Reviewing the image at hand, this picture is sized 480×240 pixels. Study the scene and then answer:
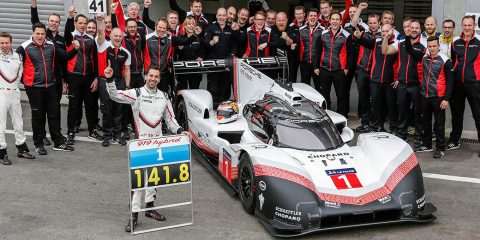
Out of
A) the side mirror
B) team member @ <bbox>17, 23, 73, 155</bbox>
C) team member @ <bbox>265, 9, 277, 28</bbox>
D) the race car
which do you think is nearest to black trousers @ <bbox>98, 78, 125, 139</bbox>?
team member @ <bbox>17, 23, 73, 155</bbox>

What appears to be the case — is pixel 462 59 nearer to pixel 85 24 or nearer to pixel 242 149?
pixel 242 149

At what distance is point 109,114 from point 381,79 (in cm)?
465

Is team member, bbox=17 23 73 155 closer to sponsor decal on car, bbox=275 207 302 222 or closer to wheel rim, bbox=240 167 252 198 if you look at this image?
wheel rim, bbox=240 167 252 198

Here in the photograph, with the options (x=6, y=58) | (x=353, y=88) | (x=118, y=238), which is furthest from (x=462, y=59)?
(x=6, y=58)

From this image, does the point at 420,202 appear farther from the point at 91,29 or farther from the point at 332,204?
the point at 91,29

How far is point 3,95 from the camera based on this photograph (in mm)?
10648

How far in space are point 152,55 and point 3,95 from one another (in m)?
2.85

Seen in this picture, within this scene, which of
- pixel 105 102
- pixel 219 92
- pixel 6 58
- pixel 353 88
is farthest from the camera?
pixel 353 88

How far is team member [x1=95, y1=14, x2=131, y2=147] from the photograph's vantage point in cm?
A: 1152

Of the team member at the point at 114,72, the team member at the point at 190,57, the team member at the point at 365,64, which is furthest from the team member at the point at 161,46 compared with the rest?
the team member at the point at 365,64

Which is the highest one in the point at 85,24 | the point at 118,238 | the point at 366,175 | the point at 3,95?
the point at 85,24

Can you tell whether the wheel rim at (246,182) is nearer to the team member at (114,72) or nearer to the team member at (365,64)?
the team member at (114,72)

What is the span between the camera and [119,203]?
909 cm

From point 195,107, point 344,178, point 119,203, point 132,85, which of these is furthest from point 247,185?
point 132,85
